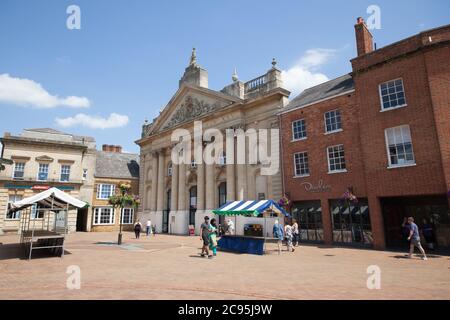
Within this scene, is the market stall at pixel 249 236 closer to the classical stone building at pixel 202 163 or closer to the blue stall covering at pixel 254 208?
the blue stall covering at pixel 254 208

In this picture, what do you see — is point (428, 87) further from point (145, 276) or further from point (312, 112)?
point (145, 276)

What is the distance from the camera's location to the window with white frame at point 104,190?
3888 cm

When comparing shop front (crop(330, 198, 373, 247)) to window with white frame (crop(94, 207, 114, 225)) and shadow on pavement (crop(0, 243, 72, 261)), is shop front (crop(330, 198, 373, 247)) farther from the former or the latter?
window with white frame (crop(94, 207, 114, 225))

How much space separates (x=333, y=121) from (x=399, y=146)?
486 cm

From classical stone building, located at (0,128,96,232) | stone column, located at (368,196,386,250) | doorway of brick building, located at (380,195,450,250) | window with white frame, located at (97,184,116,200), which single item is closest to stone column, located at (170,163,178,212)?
window with white frame, located at (97,184,116,200)

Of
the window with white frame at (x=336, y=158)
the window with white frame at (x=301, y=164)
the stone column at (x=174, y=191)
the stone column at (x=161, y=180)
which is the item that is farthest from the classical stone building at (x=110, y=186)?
the window with white frame at (x=336, y=158)

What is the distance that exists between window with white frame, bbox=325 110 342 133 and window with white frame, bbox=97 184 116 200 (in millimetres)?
30945

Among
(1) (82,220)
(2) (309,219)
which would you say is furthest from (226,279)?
(1) (82,220)

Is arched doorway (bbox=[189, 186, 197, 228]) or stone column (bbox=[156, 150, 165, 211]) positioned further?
stone column (bbox=[156, 150, 165, 211])

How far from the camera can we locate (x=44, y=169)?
3538cm

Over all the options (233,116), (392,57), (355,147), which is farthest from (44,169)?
(392,57)

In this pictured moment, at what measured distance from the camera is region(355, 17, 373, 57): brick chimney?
64.3 ft

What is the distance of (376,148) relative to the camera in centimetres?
1734
